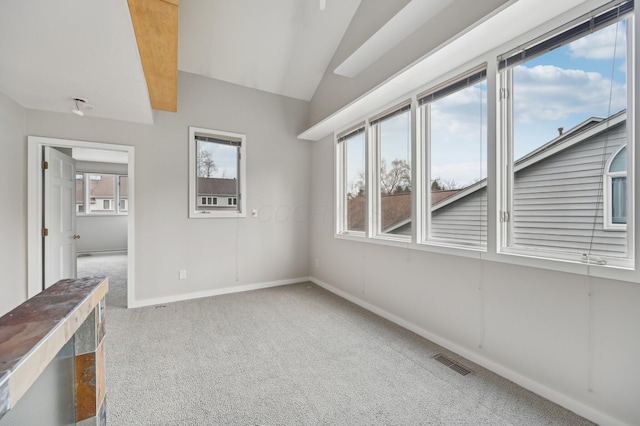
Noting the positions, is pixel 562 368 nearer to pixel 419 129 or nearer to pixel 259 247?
pixel 419 129

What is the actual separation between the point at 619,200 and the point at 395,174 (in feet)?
6.22

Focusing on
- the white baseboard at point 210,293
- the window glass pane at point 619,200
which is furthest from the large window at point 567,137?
the white baseboard at point 210,293

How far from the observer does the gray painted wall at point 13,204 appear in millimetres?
2732

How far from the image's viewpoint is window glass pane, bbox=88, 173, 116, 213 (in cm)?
791

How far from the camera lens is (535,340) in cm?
194

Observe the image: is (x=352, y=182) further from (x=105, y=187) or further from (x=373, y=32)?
(x=105, y=187)

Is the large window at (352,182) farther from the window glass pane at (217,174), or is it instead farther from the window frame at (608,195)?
the window frame at (608,195)

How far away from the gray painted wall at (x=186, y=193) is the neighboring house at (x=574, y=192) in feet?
9.88

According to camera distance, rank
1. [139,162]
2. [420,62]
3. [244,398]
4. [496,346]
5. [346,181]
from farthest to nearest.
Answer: [346,181] < [139,162] < [420,62] < [496,346] < [244,398]

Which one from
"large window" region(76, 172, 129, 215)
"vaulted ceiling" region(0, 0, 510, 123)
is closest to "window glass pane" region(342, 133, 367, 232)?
"vaulted ceiling" region(0, 0, 510, 123)

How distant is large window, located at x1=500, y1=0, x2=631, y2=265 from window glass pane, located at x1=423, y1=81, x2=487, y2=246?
0.22 metres

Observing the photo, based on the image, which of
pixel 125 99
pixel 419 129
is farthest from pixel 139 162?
pixel 419 129

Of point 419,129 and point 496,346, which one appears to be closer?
point 496,346

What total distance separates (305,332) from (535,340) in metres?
1.89
